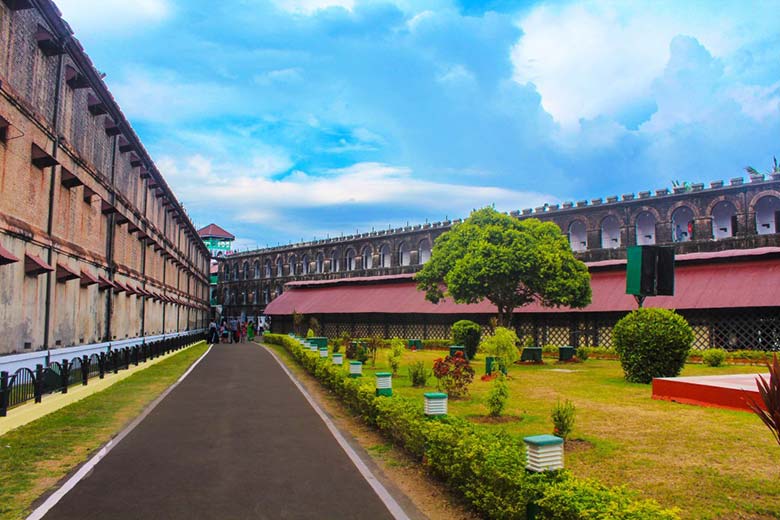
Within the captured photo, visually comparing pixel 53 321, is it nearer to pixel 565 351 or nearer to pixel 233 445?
pixel 233 445

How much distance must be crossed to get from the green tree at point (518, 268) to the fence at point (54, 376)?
609 inches

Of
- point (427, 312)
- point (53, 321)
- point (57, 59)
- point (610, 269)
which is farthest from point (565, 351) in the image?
point (57, 59)

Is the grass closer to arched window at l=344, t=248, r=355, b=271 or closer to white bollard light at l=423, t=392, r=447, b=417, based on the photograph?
white bollard light at l=423, t=392, r=447, b=417

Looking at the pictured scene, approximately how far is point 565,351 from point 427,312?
15416 mm

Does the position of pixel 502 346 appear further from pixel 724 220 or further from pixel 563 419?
pixel 724 220

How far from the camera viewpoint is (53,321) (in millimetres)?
18766

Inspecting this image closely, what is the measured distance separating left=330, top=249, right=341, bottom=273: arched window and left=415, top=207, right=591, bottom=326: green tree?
37468 mm

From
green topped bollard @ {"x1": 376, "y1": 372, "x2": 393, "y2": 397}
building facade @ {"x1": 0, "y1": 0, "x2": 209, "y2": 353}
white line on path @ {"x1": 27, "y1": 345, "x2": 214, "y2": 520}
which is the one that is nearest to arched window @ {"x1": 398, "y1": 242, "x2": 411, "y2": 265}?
building facade @ {"x1": 0, "y1": 0, "x2": 209, "y2": 353}

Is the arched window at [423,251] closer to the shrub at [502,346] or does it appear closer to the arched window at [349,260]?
the arched window at [349,260]

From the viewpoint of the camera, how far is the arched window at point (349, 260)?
216 ft

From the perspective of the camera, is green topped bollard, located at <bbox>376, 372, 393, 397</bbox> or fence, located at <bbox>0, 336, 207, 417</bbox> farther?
fence, located at <bbox>0, 336, 207, 417</bbox>

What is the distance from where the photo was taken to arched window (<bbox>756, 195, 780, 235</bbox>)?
3369 centimetres

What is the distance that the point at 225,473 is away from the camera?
300 inches

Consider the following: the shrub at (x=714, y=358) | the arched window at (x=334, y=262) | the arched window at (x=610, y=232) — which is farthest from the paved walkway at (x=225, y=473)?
the arched window at (x=334, y=262)
